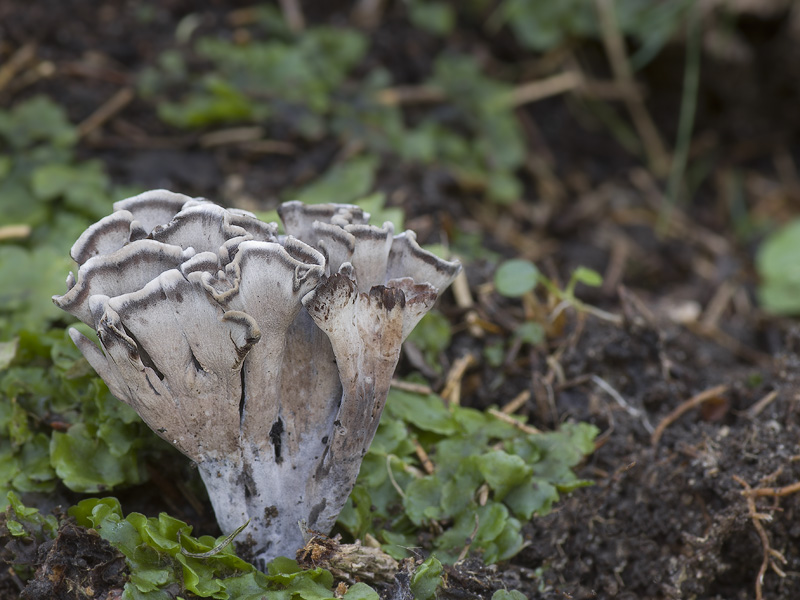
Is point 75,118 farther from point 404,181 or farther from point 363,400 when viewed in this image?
point 363,400

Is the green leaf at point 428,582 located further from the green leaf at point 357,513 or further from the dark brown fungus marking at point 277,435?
the dark brown fungus marking at point 277,435

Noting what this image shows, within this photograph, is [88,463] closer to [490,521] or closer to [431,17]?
[490,521]

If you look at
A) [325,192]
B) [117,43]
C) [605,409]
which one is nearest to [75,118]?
[117,43]

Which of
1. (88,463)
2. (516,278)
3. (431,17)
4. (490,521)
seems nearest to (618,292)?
(516,278)

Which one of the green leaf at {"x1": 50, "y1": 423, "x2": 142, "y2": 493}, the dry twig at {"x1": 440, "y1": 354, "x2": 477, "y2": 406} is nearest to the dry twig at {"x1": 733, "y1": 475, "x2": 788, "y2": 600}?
the dry twig at {"x1": 440, "y1": 354, "x2": 477, "y2": 406}

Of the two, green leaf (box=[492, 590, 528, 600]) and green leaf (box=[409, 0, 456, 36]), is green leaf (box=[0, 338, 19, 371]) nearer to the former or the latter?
green leaf (box=[492, 590, 528, 600])

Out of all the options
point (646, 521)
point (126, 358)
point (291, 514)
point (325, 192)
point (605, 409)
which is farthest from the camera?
point (325, 192)
